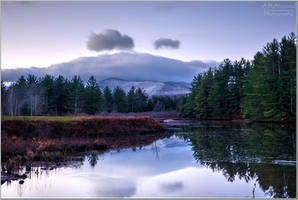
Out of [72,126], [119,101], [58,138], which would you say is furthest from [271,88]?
[119,101]

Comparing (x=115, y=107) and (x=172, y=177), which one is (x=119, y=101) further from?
(x=172, y=177)

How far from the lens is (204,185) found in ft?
30.4

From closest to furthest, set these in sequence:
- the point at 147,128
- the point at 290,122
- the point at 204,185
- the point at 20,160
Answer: the point at 204,185 → the point at 20,160 → the point at 147,128 → the point at 290,122

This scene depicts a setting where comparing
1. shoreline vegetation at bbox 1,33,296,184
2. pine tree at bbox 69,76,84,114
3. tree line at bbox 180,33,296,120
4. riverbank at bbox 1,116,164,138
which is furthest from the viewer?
pine tree at bbox 69,76,84,114

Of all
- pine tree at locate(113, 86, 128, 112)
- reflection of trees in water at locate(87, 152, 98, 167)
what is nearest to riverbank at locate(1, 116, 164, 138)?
reflection of trees in water at locate(87, 152, 98, 167)

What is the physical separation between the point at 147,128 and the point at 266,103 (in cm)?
2048

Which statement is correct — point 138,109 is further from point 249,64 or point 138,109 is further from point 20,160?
point 20,160

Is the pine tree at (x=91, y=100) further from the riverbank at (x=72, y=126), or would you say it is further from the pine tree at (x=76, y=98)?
the riverbank at (x=72, y=126)

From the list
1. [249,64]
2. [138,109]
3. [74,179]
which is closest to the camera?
[74,179]

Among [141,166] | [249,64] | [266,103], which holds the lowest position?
[141,166]

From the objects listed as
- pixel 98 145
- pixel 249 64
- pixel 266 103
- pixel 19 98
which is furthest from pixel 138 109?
pixel 98 145

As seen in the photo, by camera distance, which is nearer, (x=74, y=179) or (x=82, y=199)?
(x=82, y=199)

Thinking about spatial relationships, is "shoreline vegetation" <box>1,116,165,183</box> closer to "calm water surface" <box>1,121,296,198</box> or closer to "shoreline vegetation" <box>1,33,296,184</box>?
"shoreline vegetation" <box>1,33,296,184</box>

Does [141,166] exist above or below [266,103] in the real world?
below
